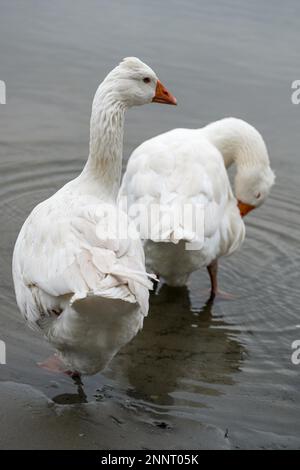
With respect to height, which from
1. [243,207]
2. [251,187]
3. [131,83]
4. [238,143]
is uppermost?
[131,83]

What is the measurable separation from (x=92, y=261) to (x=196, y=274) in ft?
13.8

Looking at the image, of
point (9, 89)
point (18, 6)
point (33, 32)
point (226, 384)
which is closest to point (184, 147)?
point (226, 384)

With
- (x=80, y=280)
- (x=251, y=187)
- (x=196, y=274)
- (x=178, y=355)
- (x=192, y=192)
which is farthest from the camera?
(x=196, y=274)

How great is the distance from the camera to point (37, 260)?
516cm

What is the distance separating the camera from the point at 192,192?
723cm

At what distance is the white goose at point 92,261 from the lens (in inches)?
184

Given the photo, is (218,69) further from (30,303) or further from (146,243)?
(30,303)

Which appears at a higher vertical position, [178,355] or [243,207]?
[243,207]

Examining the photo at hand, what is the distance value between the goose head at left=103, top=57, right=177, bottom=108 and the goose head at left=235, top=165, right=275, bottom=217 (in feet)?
8.24

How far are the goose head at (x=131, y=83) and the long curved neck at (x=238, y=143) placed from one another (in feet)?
8.49

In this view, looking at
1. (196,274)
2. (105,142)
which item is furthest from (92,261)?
(196,274)

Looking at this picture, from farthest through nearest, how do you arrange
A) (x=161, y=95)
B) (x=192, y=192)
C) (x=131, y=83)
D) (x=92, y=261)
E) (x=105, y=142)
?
(x=192, y=192)
(x=161, y=95)
(x=131, y=83)
(x=105, y=142)
(x=92, y=261)

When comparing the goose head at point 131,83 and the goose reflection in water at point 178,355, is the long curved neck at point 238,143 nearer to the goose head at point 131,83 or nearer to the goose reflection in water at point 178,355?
the goose reflection in water at point 178,355

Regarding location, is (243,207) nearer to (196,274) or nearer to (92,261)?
(196,274)
